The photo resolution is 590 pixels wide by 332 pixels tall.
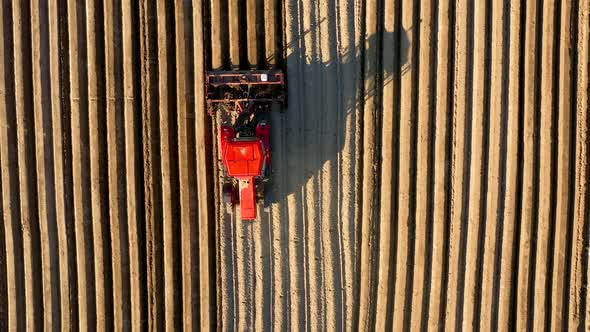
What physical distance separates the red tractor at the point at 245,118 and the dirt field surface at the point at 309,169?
393 mm

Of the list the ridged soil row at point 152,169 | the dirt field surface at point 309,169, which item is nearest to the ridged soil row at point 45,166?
the dirt field surface at point 309,169

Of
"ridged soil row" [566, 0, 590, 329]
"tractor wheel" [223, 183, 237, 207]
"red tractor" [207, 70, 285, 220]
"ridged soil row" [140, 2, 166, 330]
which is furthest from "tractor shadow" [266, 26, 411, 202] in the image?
"ridged soil row" [566, 0, 590, 329]

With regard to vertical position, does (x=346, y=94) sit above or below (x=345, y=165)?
above

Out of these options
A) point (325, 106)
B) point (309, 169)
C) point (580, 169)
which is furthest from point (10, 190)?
point (580, 169)

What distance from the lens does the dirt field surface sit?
419 inches

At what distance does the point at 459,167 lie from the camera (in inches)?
422

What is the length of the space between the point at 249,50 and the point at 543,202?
773 cm

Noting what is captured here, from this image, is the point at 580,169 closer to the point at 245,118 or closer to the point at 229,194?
the point at 245,118

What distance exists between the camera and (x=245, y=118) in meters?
10.7

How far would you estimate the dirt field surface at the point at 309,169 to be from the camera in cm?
1063

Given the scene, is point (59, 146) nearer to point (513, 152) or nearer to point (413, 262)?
point (413, 262)

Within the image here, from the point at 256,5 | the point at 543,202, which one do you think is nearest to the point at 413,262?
the point at 543,202

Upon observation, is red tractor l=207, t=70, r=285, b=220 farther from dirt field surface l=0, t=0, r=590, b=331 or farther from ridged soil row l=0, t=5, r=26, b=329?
ridged soil row l=0, t=5, r=26, b=329

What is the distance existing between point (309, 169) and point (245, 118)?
1.93 m
